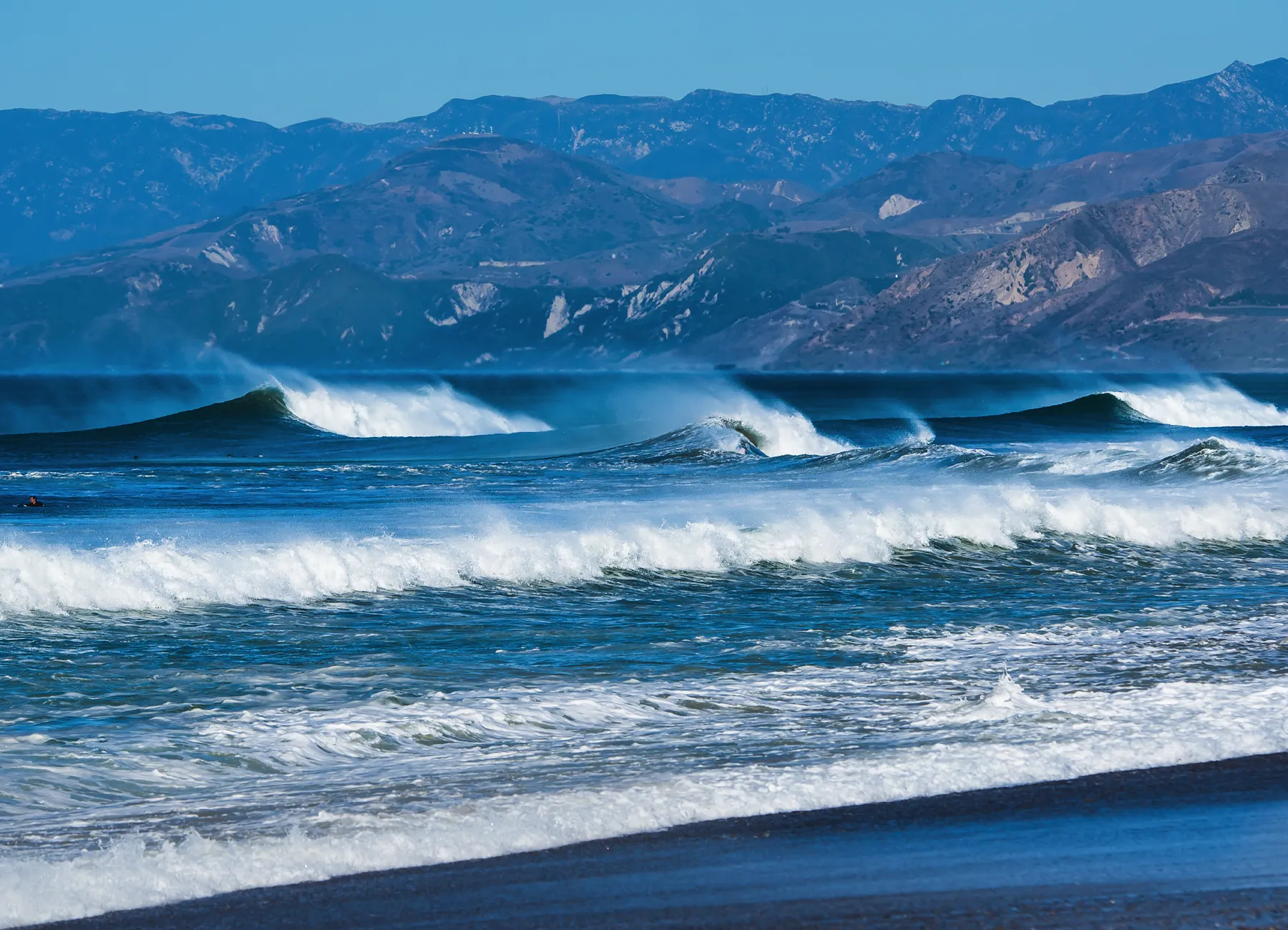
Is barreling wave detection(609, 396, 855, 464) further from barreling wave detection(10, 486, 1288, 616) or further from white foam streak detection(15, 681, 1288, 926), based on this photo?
white foam streak detection(15, 681, 1288, 926)

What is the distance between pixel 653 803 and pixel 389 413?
6126 centimetres

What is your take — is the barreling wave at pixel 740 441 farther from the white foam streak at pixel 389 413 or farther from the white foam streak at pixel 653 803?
the white foam streak at pixel 653 803

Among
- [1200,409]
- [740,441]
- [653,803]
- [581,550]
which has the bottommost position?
[653,803]

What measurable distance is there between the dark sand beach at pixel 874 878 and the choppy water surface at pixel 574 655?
31 centimetres

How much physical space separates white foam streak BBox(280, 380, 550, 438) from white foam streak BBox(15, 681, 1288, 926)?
55055 mm

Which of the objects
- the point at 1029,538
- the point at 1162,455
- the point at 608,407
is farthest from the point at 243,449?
the point at 608,407

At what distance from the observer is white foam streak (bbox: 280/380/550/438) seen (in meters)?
67.9

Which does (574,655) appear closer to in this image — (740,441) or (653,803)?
(653,803)

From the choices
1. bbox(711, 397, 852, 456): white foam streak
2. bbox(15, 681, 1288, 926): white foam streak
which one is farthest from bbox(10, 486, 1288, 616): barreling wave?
bbox(711, 397, 852, 456): white foam streak

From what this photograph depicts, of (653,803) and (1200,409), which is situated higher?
(1200,409)

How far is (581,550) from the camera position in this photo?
850 inches

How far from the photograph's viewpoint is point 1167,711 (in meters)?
11.5

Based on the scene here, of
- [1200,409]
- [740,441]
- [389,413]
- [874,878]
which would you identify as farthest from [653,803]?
[1200,409]

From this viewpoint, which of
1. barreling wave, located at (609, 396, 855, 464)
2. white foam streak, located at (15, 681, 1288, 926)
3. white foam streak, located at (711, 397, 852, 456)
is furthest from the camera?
white foam streak, located at (711, 397, 852, 456)
